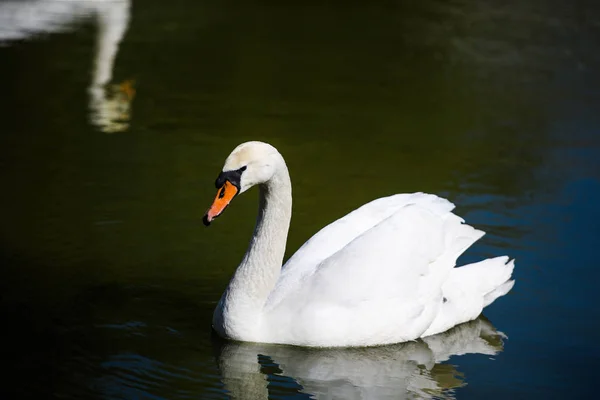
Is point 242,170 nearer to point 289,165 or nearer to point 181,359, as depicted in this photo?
point 181,359

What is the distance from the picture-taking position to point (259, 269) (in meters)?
6.49

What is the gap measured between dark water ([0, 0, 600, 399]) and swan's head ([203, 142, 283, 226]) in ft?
3.06

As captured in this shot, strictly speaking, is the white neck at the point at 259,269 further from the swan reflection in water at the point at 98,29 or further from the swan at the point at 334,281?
the swan reflection in water at the point at 98,29

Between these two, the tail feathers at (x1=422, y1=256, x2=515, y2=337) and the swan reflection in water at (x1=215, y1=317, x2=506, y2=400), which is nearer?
the swan reflection in water at (x1=215, y1=317, x2=506, y2=400)

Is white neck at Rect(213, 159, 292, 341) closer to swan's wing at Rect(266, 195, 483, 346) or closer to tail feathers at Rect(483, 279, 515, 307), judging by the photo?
swan's wing at Rect(266, 195, 483, 346)

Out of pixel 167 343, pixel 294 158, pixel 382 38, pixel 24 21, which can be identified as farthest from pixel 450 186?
pixel 24 21

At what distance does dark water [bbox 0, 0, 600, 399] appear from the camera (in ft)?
20.7

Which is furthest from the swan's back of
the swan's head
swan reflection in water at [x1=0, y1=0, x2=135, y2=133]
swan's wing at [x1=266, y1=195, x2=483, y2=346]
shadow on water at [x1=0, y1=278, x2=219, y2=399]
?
swan reflection in water at [x1=0, y1=0, x2=135, y2=133]

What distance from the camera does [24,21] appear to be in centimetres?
1544

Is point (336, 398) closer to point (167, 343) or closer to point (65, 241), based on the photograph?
point (167, 343)

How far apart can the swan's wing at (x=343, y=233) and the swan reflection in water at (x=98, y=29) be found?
4406 mm

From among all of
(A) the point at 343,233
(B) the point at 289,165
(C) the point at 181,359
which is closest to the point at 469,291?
(A) the point at 343,233

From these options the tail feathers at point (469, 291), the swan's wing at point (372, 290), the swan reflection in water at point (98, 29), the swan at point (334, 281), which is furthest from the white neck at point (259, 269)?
the swan reflection in water at point (98, 29)

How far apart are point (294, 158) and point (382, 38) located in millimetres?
5613
